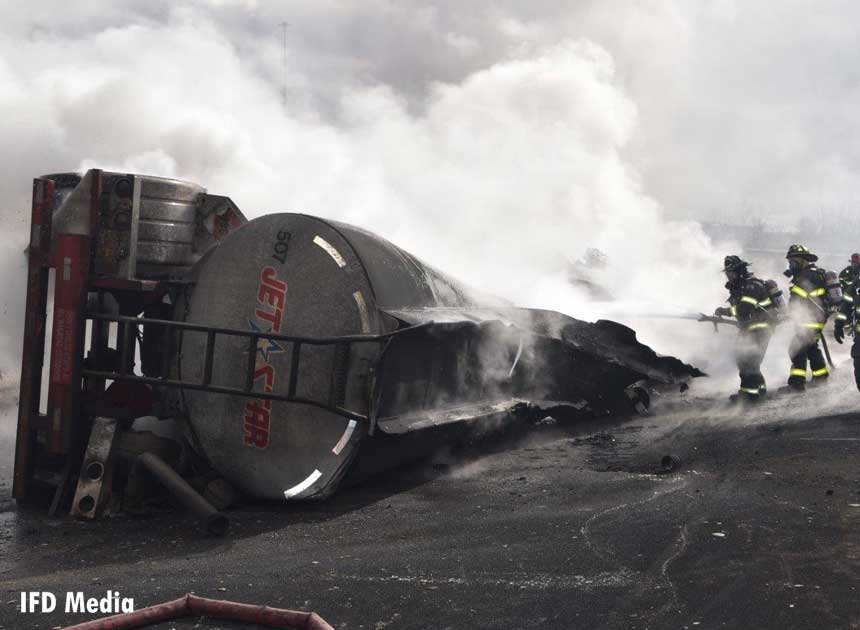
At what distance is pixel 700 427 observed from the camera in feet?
27.5

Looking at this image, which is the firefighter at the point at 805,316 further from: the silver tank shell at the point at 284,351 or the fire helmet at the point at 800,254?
the silver tank shell at the point at 284,351

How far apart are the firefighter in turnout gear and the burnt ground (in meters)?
2.48

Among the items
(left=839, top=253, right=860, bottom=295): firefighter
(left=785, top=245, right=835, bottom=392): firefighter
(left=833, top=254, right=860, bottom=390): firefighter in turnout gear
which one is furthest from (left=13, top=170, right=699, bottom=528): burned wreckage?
(left=839, top=253, right=860, bottom=295): firefighter

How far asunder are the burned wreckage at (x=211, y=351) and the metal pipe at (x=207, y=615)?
5.14 ft

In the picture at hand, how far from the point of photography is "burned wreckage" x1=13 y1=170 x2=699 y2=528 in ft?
18.5

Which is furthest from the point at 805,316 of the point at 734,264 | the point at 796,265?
the point at 734,264

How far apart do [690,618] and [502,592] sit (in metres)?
0.83

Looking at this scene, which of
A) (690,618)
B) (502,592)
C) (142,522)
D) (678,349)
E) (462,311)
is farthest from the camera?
(678,349)

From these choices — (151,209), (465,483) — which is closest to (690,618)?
(465,483)

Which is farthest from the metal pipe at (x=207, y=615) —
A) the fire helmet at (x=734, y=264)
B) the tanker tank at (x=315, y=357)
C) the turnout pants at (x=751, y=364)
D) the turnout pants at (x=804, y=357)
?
the turnout pants at (x=804, y=357)

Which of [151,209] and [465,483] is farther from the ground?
[151,209]

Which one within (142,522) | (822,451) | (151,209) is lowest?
(142,522)

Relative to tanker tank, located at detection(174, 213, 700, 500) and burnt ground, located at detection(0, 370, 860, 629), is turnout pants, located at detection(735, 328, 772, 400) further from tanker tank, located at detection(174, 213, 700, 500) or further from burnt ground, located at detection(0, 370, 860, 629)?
tanker tank, located at detection(174, 213, 700, 500)

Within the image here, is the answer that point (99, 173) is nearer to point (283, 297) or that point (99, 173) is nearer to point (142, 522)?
point (283, 297)
